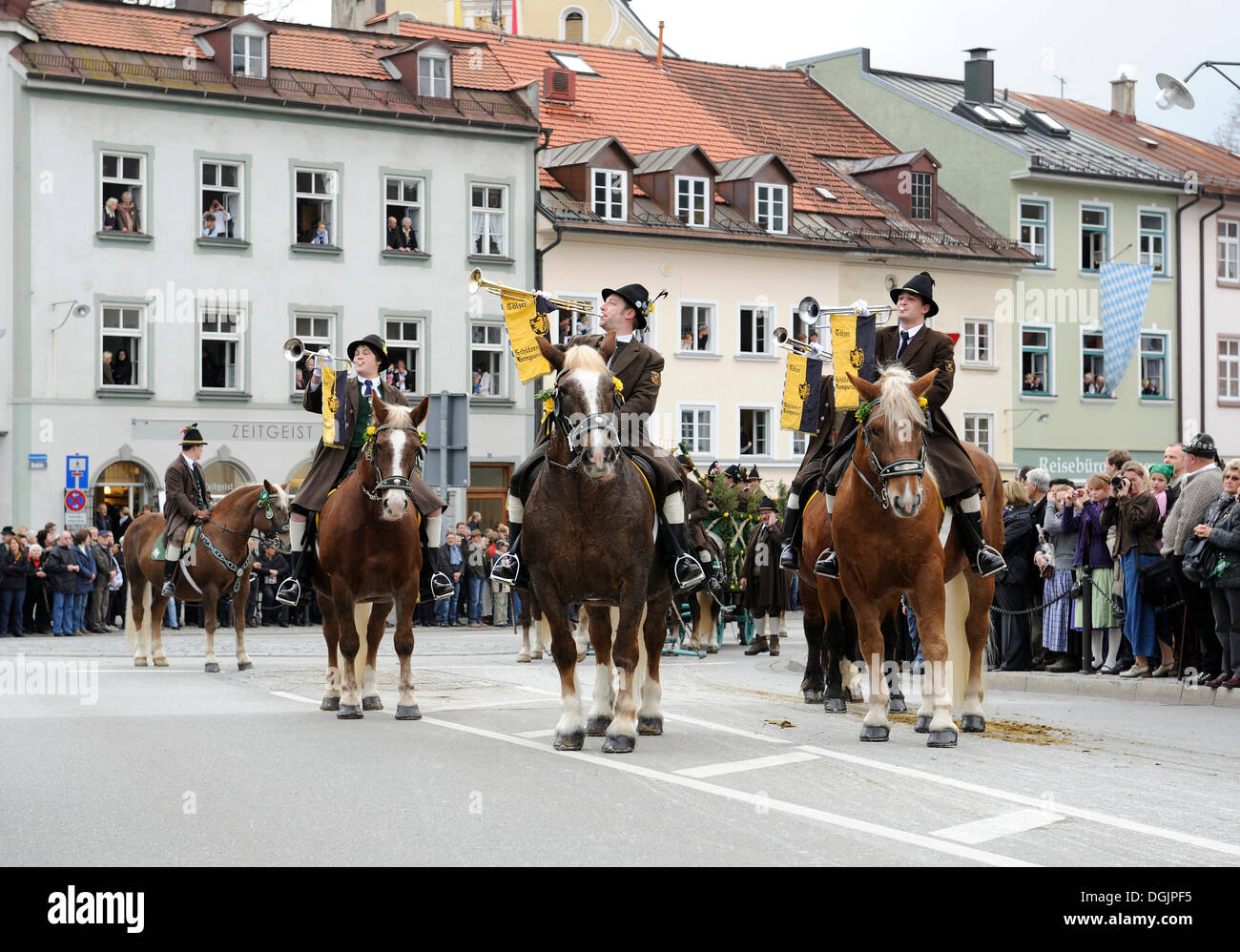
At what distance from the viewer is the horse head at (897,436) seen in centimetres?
1193

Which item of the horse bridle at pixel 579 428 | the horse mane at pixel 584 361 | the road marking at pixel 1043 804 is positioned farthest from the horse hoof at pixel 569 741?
the horse mane at pixel 584 361

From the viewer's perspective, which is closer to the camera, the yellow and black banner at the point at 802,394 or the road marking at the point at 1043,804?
the road marking at the point at 1043,804

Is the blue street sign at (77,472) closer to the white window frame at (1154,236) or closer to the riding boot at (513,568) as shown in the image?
the riding boot at (513,568)

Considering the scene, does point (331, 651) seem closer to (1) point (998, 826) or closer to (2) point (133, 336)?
(1) point (998, 826)

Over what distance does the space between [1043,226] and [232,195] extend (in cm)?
2614

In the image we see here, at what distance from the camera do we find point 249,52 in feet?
146

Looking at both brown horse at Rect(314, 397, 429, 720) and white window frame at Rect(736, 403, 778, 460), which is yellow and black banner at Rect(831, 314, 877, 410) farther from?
white window frame at Rect(736, 403, 778, 460)

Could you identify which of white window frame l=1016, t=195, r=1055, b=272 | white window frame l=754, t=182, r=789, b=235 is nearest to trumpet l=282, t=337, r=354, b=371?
white window frame l=754, t=182, r=789, b=235

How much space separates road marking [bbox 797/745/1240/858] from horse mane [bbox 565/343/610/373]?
2.90 meters

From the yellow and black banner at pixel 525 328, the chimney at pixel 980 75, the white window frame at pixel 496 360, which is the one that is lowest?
the yellow and black banner at pixel 525 328

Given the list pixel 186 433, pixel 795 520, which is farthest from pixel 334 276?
pixel 795 520

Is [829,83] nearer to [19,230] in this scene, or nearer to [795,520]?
[19,230]

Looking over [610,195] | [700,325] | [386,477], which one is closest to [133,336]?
[610,195]
